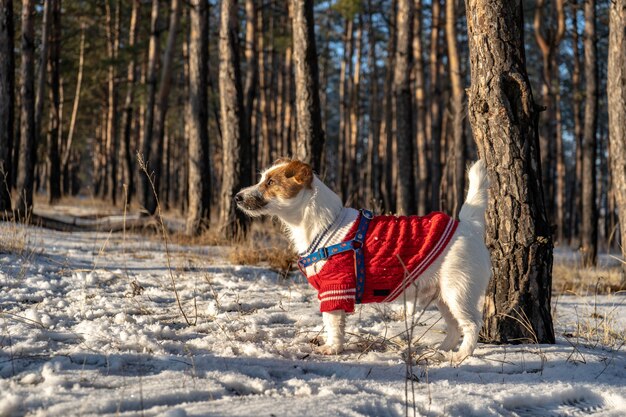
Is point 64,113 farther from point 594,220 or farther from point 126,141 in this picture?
point 594,220

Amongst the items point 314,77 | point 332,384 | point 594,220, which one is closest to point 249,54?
point 314,77

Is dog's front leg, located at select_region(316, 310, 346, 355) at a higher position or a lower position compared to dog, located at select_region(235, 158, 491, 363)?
lower

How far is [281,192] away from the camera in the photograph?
12.0 feet

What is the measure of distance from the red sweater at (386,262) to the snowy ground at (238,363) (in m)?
0.33

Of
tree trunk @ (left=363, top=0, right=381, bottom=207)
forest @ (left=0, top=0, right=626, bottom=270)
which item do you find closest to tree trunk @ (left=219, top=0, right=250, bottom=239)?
forest @ (left=0, top=0, right=626, bottom=270)

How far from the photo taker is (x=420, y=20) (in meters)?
18.3

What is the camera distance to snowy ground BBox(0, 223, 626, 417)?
238cm

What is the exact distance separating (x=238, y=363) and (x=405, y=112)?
31.2 ft

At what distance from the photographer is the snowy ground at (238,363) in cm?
238

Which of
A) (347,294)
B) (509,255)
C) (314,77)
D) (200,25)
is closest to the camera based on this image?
(347,294)

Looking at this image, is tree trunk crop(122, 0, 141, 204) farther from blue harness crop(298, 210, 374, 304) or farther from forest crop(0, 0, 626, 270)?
blue harness crop(298, 210, 374, 304)

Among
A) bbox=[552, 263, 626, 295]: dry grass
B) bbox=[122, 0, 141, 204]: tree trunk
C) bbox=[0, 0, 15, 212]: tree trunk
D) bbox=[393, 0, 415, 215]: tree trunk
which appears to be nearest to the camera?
bbox=[552, 263, 626, 295]: dry grass

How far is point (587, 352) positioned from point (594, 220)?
33.0ft

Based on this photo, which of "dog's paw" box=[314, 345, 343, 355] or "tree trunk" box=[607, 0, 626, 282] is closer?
"dog's paw" box=[314, 345, 343, 355]
